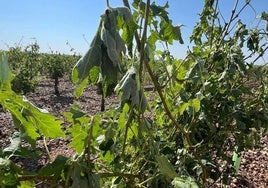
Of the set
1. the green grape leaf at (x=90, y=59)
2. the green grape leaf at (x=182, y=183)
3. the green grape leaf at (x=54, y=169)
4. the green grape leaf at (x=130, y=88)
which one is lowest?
the green grape leaf at (x=182, y=183)

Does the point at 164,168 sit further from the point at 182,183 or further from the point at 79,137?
the point at 79,137

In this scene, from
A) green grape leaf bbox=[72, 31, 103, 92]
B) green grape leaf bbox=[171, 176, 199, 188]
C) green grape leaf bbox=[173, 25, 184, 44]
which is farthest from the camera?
green grape leaf bbox=[173, 25, 184, 44]

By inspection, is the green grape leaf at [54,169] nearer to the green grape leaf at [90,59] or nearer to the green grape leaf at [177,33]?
the green grape leaf at [90,59]

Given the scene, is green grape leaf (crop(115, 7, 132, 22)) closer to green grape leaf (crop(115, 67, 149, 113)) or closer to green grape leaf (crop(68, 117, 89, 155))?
green grape leaf (crop(115, 67, 149, 113))

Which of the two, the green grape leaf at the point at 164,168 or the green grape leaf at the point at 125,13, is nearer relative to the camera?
the green grape leaf at the point at 125,13

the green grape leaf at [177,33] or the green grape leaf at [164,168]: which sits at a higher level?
the green grape leaf at [177,33]

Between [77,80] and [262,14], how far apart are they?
245 cm

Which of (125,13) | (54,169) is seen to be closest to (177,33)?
(125,13)

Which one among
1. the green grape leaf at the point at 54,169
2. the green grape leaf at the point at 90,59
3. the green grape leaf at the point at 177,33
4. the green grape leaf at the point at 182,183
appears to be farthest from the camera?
the green grape leaf at the point at 177,33

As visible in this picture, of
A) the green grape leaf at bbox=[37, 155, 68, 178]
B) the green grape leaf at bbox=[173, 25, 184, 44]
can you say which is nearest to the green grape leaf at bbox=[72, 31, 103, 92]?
the green grape leaf at bbox=[37, 155, 68, 178]

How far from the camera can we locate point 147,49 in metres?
1.17

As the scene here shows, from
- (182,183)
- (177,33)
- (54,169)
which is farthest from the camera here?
(177,33)

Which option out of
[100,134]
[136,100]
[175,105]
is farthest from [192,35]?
[136,100]

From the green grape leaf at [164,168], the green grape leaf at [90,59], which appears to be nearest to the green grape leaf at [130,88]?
the green grape leaf at [90,59]
